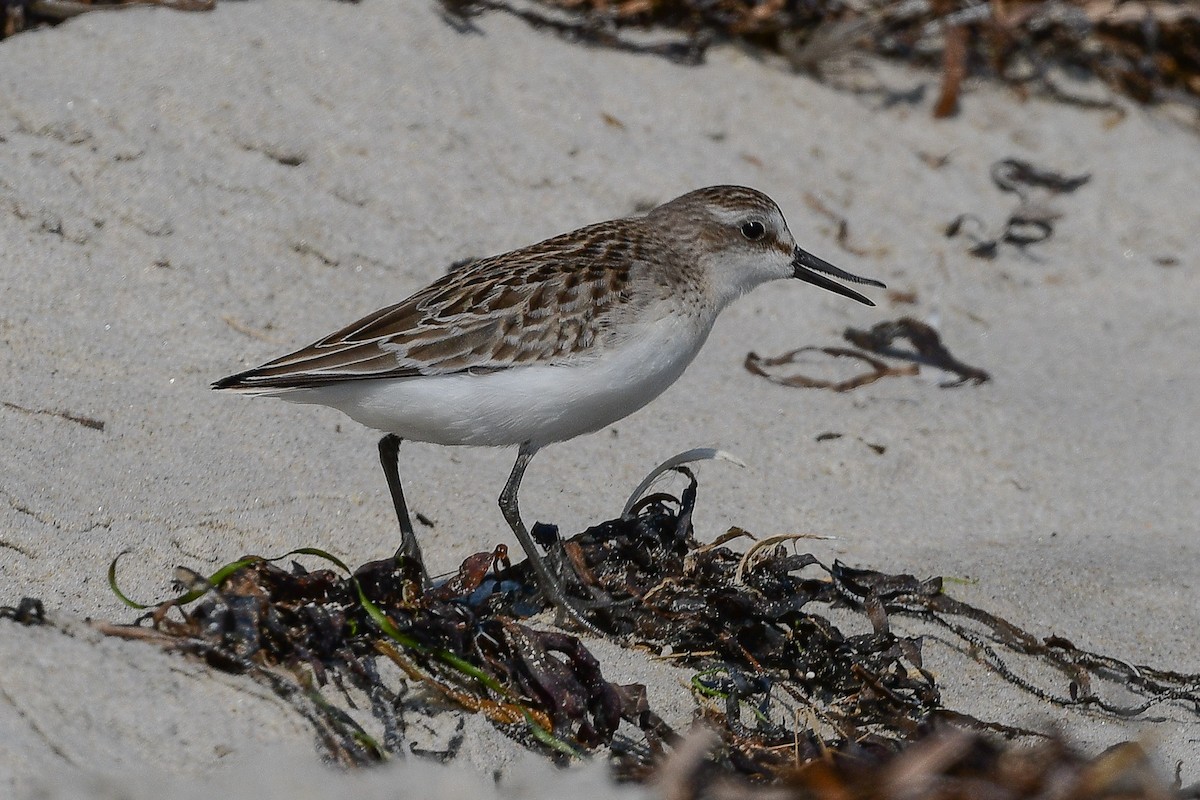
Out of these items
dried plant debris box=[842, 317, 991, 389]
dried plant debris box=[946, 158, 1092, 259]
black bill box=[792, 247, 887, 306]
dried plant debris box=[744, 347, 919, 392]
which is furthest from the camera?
dried plant debris box=[946, 158, 1092, 259]

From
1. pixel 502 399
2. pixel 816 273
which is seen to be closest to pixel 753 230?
pixel 816 273

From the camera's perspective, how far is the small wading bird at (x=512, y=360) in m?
3.99

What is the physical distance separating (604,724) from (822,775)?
771 millimetres

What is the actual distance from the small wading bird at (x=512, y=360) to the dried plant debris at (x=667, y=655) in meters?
0.24

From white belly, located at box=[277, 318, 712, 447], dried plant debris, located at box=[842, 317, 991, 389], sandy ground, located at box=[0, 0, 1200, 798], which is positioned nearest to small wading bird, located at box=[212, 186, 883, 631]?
white belly, located at box=[277, 318, 712, 447]

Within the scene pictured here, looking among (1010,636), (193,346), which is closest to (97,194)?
(193,346)

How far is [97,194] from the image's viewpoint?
5324 millimetres

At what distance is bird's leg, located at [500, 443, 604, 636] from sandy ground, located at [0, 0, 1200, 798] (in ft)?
0.60

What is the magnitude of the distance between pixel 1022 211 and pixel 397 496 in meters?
4.01

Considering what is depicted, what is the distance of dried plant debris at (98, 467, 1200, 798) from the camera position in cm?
302

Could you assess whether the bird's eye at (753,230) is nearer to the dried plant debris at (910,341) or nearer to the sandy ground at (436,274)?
the sandy ground at (436,274)

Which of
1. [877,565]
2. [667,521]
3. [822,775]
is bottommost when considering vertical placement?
[877,565]

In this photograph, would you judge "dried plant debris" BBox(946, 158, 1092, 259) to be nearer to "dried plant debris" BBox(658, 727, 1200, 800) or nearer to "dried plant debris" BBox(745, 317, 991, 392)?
"dried plant debris" BBox(745, 317, 991, 392)

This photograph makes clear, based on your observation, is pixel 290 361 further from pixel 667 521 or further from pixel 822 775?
pixel 822 775
